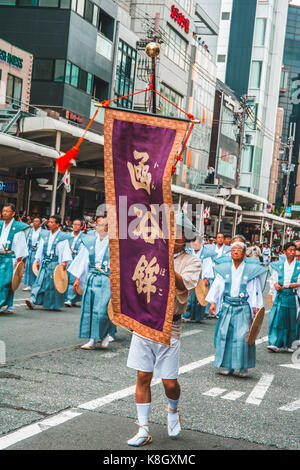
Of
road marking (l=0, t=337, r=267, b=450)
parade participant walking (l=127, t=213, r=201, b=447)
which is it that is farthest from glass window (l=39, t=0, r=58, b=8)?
parade participant walking (l=127, t=213, r=201, b=447)

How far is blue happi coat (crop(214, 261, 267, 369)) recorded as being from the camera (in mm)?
7277

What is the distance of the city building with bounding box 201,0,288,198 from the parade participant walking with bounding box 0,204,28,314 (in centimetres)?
6361

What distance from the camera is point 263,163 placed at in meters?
76.8

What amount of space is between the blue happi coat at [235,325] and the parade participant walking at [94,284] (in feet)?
5.26

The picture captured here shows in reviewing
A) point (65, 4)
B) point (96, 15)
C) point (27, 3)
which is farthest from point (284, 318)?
point (27, 3)

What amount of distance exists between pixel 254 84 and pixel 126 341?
237 ft

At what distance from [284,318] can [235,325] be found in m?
2.39

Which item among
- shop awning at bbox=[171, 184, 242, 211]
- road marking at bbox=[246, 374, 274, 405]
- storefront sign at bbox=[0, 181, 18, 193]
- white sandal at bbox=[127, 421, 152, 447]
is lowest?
road marking at bbox=[246, 374, 274, 405]

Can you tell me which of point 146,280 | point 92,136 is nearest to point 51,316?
point 146,280

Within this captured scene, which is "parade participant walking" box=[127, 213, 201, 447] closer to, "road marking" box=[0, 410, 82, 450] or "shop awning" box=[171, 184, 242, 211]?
"road marking" box=[0, 410, 82, 450]

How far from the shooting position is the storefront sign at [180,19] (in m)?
42.2

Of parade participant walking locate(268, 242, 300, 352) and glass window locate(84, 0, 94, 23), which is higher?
glass window locate(84, 0, 94, 23)

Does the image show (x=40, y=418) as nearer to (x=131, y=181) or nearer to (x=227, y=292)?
(x=131, y=181)

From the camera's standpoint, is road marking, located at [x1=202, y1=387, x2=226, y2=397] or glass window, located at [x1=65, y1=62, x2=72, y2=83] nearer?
road marking, located at [x1=202, y1=387, x2=226, y2=397]
